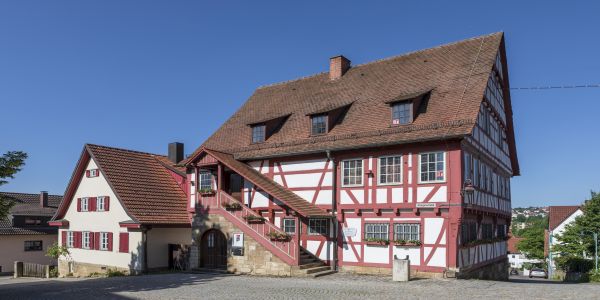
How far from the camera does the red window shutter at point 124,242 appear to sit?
88.7ft

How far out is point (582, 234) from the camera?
4775cm

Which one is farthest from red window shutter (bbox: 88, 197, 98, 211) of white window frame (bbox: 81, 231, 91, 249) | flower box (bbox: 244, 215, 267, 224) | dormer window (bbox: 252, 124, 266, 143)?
flower box (bbox: 244, 215, 267, 224)

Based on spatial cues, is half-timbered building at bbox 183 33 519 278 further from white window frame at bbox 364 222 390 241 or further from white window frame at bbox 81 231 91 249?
white window frame at bbox 81 231 91 249

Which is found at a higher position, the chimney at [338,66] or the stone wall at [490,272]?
the chimney at [338,66]

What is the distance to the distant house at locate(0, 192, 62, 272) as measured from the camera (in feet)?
138

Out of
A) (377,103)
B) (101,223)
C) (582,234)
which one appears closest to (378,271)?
(377,103)

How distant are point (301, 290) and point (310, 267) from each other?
17.6 ft

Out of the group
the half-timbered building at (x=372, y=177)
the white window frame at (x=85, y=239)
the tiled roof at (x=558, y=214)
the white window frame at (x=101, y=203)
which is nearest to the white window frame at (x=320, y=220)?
the half-timbered building at (x=372, y=177)

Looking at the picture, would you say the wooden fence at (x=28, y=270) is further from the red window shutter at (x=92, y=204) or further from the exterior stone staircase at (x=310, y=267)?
the exterior stone staircase at (x=310, y=267)

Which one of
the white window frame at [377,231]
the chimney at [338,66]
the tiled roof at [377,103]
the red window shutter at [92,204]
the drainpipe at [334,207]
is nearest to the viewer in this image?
the tiled roof at [377,103]

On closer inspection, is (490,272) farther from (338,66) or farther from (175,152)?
(175,152)

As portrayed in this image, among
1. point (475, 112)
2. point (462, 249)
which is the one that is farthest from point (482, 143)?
point (462, 249)

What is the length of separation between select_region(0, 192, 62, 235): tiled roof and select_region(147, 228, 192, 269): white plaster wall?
16709 mm

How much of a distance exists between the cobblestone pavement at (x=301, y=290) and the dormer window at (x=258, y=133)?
817 centimetres
